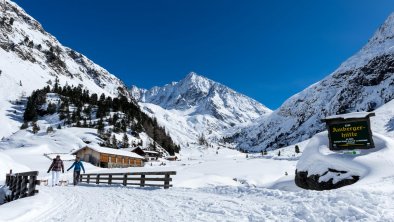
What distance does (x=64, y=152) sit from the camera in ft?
316

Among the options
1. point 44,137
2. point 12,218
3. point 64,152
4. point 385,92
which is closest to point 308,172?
point 12,218

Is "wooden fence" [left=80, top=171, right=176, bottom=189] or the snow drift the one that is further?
"wooden fence" [left=80, top=171, right=176, bottom=189]

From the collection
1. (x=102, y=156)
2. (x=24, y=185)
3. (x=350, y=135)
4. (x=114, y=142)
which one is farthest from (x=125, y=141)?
(x=350, y=135)

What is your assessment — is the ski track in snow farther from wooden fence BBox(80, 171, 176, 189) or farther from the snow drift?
wooden fence BBox(80, 171, 176, 189)

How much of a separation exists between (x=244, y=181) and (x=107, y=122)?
98.6 m

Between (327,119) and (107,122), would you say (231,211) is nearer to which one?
(327,119)

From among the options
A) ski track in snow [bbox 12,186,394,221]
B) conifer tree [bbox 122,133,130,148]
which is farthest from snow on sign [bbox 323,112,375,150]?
conifer tree [bbox 122,133,130,148]

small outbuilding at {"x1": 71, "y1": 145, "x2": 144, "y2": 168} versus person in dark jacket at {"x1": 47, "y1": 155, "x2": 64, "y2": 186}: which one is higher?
small outbuilding at {"x1": 71, "y1": 145, "x2": 144, "y2": 168}

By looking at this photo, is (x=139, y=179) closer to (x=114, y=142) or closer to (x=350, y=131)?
(x=350, y=131)

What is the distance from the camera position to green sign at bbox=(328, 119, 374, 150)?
19547mm

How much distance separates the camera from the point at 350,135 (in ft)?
65.8

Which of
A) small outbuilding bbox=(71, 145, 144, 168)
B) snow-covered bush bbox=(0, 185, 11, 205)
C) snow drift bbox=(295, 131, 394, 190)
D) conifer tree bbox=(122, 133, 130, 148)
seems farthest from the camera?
conifer tree bbox=(122, 133, 130, 148)

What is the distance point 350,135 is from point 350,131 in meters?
0.29

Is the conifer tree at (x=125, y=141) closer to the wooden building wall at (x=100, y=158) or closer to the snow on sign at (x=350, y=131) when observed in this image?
the wooden building wall at (x=100, y=158)
